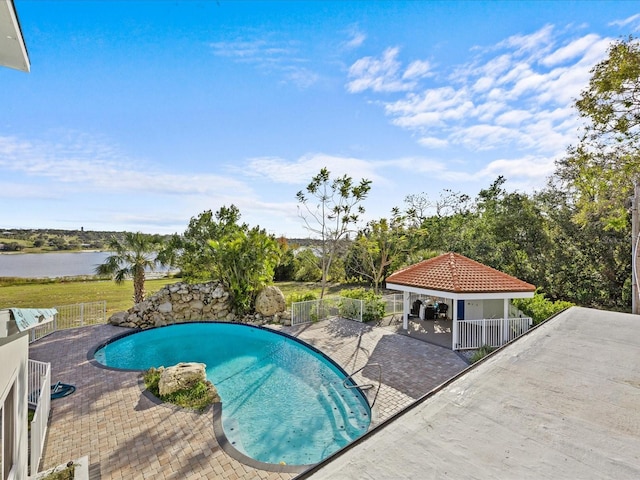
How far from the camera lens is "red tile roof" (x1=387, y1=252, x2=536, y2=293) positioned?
1312cm

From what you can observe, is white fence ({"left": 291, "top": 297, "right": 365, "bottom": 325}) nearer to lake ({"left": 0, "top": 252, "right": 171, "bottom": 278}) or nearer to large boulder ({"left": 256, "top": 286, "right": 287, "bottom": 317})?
large boulder ({"left": 256, "top": 286, "right": 287, "bottom": 317})

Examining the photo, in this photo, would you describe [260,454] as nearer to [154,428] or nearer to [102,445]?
[154,428]

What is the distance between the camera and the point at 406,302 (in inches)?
602

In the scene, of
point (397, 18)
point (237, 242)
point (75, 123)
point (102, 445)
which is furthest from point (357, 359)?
point (75, 123)

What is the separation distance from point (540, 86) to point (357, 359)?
12.8 meters

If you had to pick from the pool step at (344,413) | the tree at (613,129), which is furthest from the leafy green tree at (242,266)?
the tree at (613,129)

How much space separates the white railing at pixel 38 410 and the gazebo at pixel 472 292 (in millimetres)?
12511

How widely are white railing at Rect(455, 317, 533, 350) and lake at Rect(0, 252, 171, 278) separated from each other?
1075 inches

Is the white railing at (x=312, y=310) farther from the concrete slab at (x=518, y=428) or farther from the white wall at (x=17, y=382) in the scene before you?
the concrete slab at (x=518, y=428)

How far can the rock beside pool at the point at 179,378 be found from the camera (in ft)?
30.8

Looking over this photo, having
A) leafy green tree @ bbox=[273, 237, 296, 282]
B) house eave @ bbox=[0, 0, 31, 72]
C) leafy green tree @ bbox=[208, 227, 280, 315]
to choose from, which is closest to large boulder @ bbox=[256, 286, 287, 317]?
leafy green tree @ bbox=[208, 227, 280, 315]

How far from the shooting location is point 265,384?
10.9 meters

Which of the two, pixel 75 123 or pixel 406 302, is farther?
pixel 406 302

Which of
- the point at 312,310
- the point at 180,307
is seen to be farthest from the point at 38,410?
the point at 312,310
